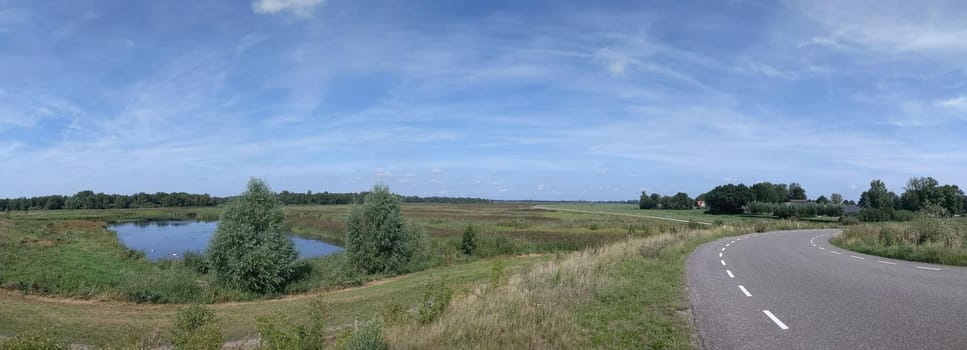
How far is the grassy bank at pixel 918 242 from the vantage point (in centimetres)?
1910

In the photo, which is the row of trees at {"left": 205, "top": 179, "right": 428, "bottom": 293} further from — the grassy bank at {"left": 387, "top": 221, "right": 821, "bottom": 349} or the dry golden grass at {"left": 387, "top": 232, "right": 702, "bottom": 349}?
the dry golden grass at {"left": 387, "top": 232, "right": 702, "bottom": 349}

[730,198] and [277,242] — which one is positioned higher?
[730,198]

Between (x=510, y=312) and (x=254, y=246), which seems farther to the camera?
(x=254, y=246)

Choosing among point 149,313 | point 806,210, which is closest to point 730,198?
point 806,210

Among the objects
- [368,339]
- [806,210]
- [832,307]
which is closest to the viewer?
[368,339]

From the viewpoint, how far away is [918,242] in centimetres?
2456

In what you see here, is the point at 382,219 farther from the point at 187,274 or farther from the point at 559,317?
the point at 559,317

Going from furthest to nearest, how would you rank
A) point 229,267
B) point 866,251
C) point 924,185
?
point 924,185 < point 229,267 < point 866,251

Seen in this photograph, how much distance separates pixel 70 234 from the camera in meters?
54.2

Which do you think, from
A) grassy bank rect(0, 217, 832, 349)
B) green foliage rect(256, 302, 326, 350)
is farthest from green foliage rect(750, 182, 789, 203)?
green foliage rect(256, 302, 326, 350)

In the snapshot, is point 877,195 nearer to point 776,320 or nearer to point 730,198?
point 730,198

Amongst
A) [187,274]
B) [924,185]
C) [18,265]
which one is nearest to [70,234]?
[18,265]

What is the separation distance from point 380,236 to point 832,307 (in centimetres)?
2675

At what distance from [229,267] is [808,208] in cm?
12391
